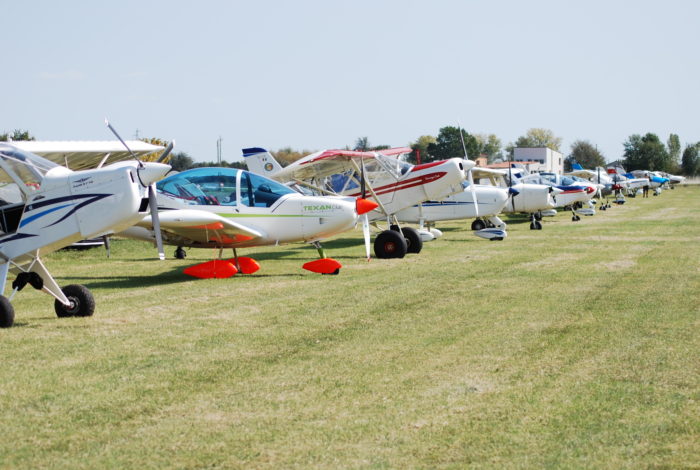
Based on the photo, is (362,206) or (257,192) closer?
(257,192)

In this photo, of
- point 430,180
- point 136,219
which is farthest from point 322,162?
point 136,219

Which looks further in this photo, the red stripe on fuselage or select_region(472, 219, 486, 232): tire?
select_region(472, 219, 486, 232): tire

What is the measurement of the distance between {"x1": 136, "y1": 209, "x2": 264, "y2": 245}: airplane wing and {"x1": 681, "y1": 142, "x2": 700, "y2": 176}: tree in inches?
5472

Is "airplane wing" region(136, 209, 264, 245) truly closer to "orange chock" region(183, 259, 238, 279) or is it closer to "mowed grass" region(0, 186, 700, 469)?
"orange chock" region(183, 259, 238, 279)

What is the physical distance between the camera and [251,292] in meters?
10.9

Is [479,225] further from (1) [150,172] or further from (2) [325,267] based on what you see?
(1) [150,172]

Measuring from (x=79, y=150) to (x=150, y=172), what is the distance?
205 cm

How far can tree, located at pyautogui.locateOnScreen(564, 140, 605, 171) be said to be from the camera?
130625mm

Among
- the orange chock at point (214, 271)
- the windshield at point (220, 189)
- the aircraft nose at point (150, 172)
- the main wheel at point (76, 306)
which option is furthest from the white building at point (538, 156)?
the aircraft nose at point (150, 172)

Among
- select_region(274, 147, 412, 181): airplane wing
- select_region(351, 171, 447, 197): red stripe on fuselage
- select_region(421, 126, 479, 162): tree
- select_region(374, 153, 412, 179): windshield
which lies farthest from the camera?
select_region(421, 126, 479, 162): tree

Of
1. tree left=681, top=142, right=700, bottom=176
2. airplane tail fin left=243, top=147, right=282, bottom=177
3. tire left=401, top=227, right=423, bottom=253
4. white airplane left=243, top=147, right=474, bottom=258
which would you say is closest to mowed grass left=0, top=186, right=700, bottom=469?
tire left=401, top=227, right=423, bottom=253

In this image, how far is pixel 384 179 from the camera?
1794cm

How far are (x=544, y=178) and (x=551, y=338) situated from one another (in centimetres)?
2535

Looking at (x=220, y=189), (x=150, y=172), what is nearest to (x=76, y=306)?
(x=150, y=172)
